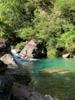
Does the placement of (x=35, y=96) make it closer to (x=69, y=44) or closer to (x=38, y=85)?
(x=38, y=85)

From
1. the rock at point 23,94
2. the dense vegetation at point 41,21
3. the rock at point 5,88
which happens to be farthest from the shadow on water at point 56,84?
the dense vegetation at point 41,21

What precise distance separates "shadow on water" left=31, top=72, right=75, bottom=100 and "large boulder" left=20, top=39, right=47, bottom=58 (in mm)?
13576

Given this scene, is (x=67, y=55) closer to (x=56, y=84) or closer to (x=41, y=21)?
(x=41, y=21)

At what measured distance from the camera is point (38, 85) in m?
18.7

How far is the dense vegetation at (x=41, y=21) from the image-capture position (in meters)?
38.5

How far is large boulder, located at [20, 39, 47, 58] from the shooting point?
37.1m

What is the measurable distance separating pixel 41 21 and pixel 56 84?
23506mm

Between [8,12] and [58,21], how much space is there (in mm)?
9089

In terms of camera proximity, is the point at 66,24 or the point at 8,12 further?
the point at 8,12

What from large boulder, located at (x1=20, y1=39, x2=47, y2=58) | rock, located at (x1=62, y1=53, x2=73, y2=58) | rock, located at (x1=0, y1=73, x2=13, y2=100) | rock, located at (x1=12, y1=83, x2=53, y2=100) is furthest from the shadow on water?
A: large boulder, located at (x1=20, y1=39, x2=47, y2=58)

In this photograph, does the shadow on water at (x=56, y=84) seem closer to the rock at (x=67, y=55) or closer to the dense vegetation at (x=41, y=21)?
the rock at (x=67, y=55)

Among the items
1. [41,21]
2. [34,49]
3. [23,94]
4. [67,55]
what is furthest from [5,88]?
[41,21]

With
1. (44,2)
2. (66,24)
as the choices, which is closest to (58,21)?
(66,24)

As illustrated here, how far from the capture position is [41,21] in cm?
A: 4184
